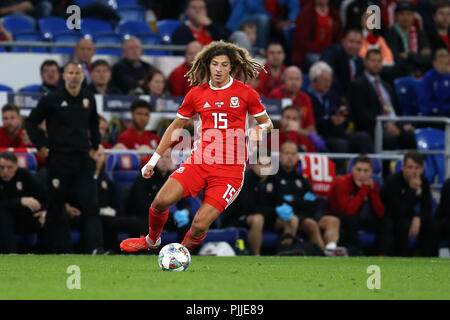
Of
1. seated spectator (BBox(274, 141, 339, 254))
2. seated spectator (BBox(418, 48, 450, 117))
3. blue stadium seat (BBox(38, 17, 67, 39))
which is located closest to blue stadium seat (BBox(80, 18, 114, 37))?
blue stadium seat (BBox(38, 17, 67, 39))

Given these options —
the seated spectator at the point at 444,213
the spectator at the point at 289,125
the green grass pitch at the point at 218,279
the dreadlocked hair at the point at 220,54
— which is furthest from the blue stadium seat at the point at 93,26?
the dreadlocked hair at the point at 220,54

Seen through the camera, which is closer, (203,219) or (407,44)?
(203,219)

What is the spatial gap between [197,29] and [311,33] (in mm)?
2263

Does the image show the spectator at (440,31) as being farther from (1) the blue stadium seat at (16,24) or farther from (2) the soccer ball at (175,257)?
(2) the soccer ball at (175,257)

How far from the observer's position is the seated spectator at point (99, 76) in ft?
50.3

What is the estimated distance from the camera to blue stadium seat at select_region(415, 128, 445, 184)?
16.8m

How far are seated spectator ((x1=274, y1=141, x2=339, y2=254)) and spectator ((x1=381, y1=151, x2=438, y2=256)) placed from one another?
1.03 metres

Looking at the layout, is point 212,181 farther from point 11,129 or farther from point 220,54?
point 11,129

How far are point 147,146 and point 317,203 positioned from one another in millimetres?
2755

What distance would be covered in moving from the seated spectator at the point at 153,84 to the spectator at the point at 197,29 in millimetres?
2081

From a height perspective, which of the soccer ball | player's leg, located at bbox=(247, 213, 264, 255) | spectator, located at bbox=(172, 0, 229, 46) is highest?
spectator, located at bbox=(172, 0, 229, 46)

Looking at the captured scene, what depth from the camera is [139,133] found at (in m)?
15.0

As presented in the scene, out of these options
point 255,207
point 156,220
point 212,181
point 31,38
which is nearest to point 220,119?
point 212,181

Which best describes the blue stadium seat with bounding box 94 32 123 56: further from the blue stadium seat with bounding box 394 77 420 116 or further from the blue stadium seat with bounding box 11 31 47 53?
the blue stadium seat with bounding box 394 77 420 116
